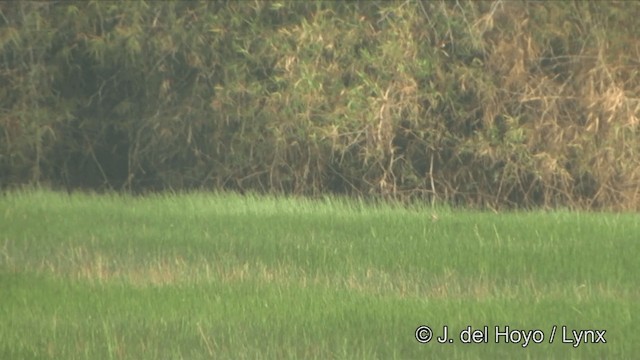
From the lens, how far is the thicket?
44.8ft

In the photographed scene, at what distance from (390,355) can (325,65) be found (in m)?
7.93

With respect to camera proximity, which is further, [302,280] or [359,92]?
[359,92]

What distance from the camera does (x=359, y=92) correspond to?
44.5 feet

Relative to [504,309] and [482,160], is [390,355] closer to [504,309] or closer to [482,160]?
[504,309]

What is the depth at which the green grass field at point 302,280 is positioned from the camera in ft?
20.6

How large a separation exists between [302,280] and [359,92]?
5612 millimetres

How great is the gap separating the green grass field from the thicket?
158cm

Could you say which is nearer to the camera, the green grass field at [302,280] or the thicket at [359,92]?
the green grass field at [302,280]

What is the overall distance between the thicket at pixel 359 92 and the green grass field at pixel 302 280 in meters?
1.58

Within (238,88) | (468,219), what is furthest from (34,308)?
(238,88)

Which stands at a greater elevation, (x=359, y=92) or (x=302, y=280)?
(x=359, y=92)

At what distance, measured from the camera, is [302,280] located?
8156 mm

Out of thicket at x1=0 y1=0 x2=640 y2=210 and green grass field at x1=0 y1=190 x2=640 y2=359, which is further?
thicket at x1=0 y1=0 x2=640 y2=210

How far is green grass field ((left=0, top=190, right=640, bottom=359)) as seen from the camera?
6.27 meters
